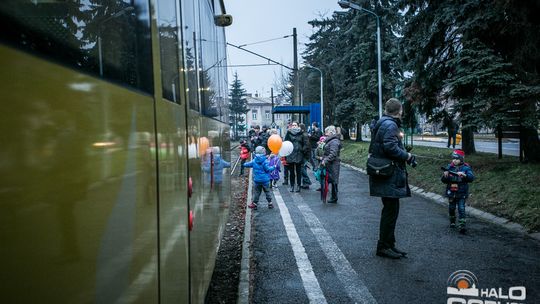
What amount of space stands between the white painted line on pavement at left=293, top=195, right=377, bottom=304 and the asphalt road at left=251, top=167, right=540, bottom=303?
1 cm

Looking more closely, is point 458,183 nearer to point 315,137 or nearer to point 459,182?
point 459,182

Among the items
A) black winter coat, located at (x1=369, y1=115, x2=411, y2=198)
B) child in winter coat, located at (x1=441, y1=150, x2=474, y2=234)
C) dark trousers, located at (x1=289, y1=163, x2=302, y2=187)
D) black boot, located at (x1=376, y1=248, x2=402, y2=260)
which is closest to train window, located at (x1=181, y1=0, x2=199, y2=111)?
black winter coat, located at (x1=369, y1=115, x2=411, y2=198)

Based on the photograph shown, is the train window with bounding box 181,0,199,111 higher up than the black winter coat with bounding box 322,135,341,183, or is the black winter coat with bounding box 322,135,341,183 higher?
the train window with bounding box 181,0,199,111

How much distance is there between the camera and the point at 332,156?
413 inches

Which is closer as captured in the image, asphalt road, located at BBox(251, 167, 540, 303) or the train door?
the train door

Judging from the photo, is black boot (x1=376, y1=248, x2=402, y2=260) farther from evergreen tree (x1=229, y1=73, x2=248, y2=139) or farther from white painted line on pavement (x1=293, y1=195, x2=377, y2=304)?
evergreen tree (x1=229, y1=73, x2=248, y2=139)

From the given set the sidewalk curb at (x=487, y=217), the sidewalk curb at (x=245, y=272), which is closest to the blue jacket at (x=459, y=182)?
the sidewalk curb at (x=487, y=217)

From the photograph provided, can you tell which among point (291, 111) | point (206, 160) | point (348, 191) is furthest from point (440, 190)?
point (291, 111)

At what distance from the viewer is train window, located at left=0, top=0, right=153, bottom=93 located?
0.91 m

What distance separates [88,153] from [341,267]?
4985 millimetres

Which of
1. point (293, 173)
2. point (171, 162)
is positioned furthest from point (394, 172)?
point (293, 173)

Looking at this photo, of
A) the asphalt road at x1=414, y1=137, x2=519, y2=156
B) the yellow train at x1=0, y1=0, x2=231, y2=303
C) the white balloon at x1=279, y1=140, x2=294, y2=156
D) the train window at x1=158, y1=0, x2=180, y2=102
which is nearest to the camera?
the yellow train at x1=0, y1=0, x2=231, y2=303

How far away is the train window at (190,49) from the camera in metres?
2.80

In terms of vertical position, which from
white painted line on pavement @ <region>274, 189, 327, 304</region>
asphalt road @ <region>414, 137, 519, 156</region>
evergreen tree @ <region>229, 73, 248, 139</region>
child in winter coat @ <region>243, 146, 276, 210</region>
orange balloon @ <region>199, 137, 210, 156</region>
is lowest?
white painted line on pavement @ <region>274, 189, 327, 304</region>
